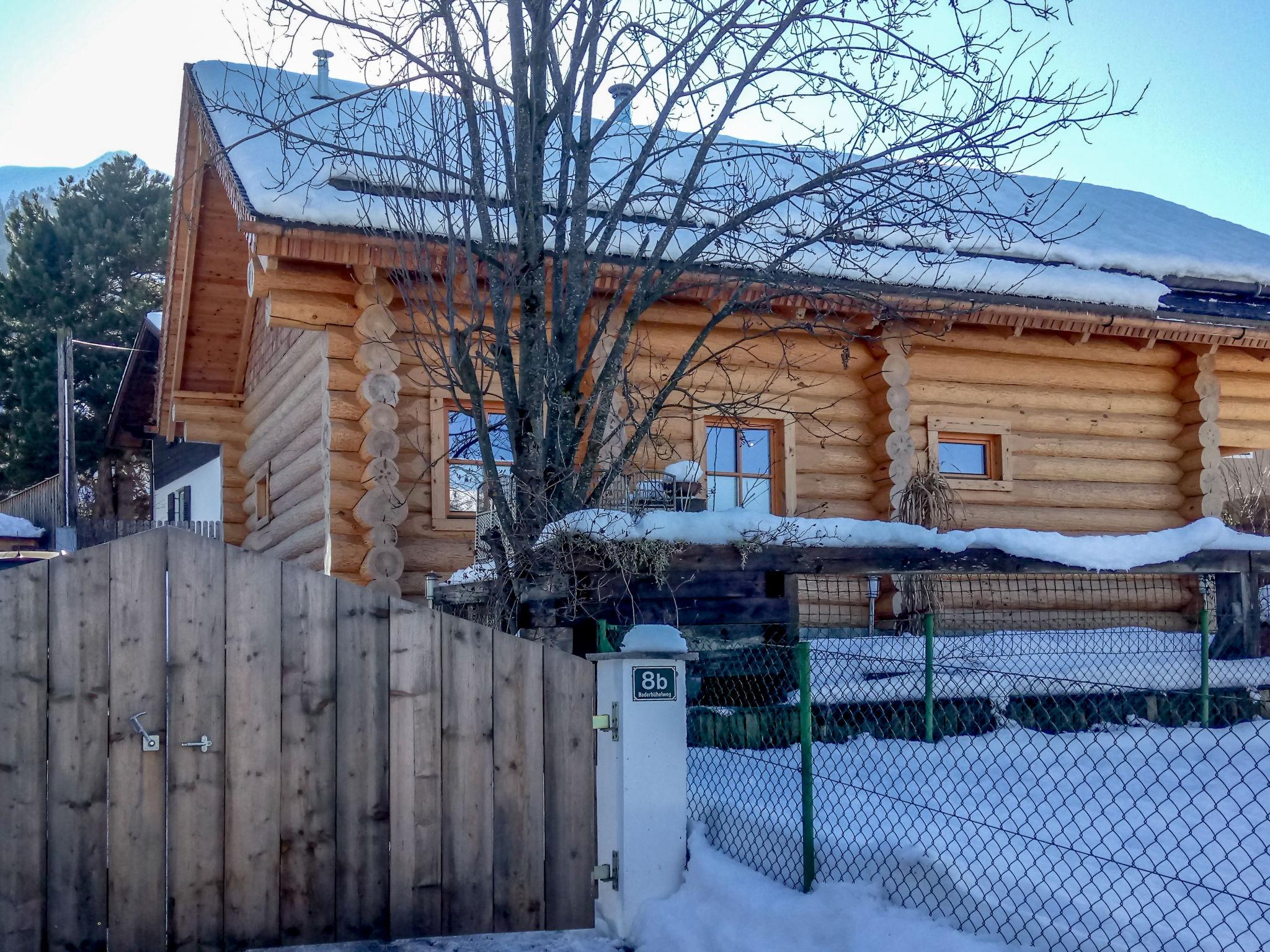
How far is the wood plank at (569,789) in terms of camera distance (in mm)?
5156

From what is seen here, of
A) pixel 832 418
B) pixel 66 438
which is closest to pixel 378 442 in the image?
pixel 832 418

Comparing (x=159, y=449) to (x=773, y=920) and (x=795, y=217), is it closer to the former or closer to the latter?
(x=795, y=217)

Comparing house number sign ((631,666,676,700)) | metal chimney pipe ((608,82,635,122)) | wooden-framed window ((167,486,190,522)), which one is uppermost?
metal chimney pipe ((608,82,635,122))

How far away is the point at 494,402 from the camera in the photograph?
10688 millimetres

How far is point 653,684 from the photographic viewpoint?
5.05m

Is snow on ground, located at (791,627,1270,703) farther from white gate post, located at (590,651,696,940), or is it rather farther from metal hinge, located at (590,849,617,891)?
metal hinge, located at (590,849,617,891)

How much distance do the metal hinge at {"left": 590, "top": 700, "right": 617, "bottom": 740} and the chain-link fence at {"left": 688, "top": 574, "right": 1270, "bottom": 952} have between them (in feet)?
2.58

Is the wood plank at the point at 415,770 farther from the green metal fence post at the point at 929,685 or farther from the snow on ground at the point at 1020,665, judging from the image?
the green metal fence post at the point at 929,685

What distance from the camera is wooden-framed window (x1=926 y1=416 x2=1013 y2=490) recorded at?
39.8 ft

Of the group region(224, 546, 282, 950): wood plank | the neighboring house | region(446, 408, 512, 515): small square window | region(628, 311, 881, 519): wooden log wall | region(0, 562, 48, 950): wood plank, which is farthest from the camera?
the neighboring house

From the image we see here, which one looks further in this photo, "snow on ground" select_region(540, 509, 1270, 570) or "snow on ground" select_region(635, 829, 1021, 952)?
"snow on ground" select_region(540, 509, 1270, 570)

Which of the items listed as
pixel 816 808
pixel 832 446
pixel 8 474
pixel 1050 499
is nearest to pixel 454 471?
pixel 832 446

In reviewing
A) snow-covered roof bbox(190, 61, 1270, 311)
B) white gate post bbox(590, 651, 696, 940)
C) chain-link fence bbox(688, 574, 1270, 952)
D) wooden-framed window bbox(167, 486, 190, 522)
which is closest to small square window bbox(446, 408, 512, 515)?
snow-covered roof bbox(190, 61, 1270, 311)

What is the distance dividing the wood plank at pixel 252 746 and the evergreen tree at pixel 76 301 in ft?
97.0
